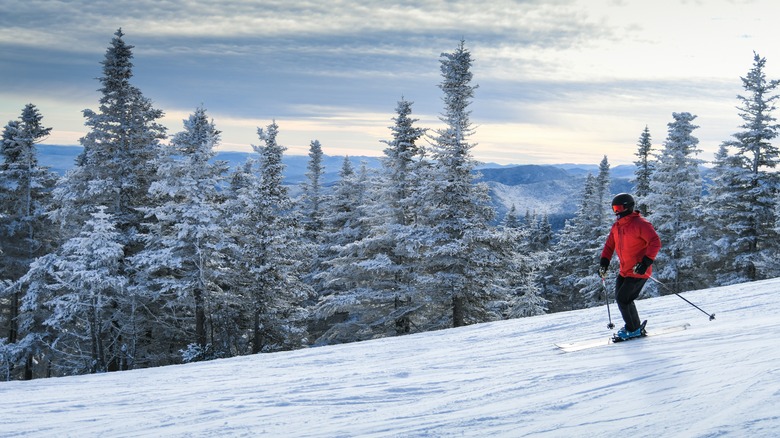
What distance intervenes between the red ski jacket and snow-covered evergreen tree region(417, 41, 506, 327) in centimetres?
1226

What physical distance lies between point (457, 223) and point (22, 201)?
2246cm

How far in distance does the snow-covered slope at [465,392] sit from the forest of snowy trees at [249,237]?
11.2 m

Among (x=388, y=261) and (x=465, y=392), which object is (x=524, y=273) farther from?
(x=465, y=392)

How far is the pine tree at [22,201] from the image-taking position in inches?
1024

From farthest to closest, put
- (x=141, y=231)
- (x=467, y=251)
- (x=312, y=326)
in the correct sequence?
1. (x=312, y=326)
2. (x=141, y=231)
3. (x=467, y=251)

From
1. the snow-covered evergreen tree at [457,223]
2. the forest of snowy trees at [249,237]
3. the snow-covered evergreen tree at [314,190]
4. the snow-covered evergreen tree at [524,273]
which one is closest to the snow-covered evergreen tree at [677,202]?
the forest of snowy trees at [249,237]

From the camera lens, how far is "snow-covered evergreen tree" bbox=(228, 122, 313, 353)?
22.0 metres

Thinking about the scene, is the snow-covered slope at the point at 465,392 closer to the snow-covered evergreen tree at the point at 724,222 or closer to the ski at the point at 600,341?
the ski at the point at 600,341

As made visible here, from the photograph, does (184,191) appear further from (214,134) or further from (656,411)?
(656,411)

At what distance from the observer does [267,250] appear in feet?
72.5

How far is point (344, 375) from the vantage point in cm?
759

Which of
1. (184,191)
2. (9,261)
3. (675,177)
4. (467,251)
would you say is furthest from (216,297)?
(675,177)

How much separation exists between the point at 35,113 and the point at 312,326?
21.5 m

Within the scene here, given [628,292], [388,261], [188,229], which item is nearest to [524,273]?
[388,261]
